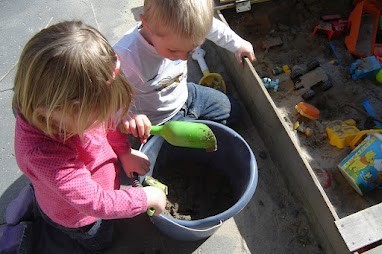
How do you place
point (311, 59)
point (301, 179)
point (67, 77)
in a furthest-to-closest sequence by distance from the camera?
→ point (311, 59) → point (301, 179) → point (67, 77)

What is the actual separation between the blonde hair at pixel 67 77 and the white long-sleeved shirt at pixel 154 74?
37 centimetres

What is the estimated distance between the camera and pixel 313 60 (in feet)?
6.13

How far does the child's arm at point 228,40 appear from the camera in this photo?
4.91ft

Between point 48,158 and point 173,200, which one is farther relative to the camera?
point 173,200

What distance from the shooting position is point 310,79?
1.77 m

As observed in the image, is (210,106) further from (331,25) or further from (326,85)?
(331,25)

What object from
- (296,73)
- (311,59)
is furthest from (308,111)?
(311,59)

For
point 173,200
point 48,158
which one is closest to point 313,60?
point 173,200

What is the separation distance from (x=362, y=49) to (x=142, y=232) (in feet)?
4.13

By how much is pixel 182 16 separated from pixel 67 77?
39cm

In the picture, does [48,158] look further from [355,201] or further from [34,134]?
[355,201]

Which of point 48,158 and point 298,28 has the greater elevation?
point 48,158

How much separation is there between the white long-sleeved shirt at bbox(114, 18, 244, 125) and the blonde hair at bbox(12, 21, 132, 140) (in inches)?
14.6

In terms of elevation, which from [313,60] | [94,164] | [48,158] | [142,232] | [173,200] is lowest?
[142,232]
